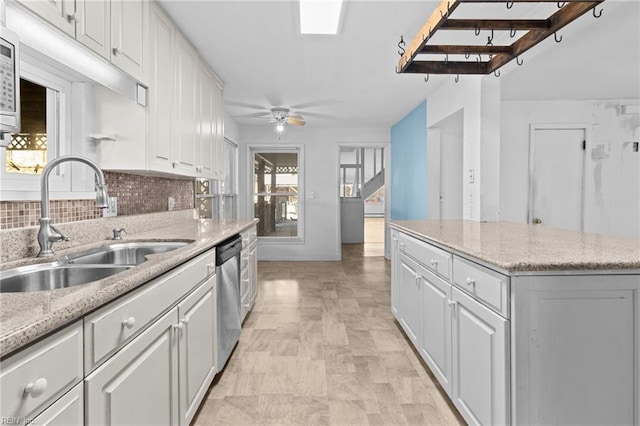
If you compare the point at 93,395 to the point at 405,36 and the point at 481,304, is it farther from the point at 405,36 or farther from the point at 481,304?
the point at 405,36

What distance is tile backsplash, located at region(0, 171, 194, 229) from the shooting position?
59.7 inches

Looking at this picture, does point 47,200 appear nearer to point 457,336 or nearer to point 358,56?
point 457,336

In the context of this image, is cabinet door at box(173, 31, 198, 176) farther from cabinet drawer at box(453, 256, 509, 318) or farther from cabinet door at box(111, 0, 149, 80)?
cabinet drawer at box(453, 256, 509, 318)

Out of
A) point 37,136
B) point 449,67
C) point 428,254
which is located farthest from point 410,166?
point 37,136

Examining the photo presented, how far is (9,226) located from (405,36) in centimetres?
278

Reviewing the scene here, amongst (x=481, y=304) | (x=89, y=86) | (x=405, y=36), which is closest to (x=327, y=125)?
(x=405, y=36)

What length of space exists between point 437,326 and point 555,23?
65.3 inches

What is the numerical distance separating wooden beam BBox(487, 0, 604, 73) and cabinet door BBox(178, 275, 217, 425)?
2.12 meters

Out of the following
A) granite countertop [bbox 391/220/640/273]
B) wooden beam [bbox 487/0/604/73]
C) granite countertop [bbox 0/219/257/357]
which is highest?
wooden beam [bbox 487/0/604/73]

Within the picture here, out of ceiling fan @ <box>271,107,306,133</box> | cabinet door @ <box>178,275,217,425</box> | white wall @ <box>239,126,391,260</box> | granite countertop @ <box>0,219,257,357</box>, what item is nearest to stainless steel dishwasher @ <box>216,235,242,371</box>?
cabinet door @ <box>178,275,217,425</box>

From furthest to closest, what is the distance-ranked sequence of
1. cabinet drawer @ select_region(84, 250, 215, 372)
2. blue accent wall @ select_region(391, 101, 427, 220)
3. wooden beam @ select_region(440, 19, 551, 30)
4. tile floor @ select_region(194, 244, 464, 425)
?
blue accent wall @ select_region(391, 101, 427, 220), tile floor @ select_region(194, 244, 464, 425), wooden beam @ select_region(440, 19, 551, 30), cabinet drawer @ select_region(84, 250, 215, 372)

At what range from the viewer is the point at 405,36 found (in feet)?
9.29

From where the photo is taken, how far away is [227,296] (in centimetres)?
234

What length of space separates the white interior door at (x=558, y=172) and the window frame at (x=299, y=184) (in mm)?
3653
